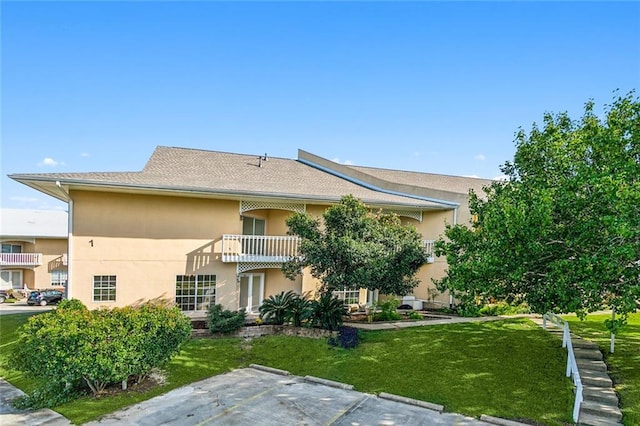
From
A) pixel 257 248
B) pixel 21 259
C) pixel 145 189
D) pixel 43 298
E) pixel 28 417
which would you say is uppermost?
pixel 145 189

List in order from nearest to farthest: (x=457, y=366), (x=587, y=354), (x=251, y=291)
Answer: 1. (x=457, y=366)
2. (x=587, y=354)
3. (x=251, y=291)

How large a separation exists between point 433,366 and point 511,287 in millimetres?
3695

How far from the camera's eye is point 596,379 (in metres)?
10.0

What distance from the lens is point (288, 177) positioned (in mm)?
20672

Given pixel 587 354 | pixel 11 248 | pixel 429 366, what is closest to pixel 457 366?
pixel 429 366

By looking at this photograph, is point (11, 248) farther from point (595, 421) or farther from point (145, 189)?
point (595, 421)

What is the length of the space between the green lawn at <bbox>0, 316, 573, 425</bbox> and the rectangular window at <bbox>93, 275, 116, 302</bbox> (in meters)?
3.50

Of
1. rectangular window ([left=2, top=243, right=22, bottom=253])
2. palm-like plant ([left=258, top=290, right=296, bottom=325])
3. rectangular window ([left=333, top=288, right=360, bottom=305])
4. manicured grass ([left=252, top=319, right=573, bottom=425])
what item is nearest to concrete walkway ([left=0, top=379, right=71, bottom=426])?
manicured grass ([left=252, top=319, right=573, bottom=425])

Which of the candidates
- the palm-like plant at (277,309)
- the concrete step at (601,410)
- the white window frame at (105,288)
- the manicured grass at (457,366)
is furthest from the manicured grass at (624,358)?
the white window frame at (105,288)

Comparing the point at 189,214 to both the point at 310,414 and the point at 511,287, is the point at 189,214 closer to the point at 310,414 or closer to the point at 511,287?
the point at 310,414

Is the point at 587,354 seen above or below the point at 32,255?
below

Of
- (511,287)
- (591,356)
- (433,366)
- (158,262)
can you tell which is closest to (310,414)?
(433,366)

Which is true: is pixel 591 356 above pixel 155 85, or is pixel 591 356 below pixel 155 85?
below

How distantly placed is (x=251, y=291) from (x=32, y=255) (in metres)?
27.1
